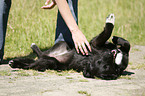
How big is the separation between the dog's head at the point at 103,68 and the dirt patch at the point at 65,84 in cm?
8

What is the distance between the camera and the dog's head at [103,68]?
2.69 m

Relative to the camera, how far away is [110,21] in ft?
10.2

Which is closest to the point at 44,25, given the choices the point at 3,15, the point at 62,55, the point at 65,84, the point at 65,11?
the point at 3,15

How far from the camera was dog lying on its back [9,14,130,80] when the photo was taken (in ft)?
9.01

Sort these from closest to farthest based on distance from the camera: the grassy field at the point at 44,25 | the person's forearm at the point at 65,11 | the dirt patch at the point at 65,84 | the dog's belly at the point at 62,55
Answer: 1. the dirt patch at the point at 65,84
2. the person's forearm at the point at 65,11
3. the dog's belly at the point at 62,55
4. the grassy field at the point at 44,25

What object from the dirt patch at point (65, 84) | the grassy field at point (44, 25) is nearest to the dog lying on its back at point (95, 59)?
the dirt patch at point (65, 84)

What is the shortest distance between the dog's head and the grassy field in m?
1.74

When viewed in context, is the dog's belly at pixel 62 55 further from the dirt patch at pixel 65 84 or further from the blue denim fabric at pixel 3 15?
the blue denim fabric at pixel 3 15

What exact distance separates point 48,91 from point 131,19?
5.25m

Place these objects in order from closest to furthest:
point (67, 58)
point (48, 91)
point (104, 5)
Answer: point (48, 91) < point (67, 58) < point (104, 5)

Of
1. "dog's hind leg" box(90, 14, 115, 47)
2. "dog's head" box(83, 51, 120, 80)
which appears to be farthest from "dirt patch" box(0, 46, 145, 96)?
"dog's hind leg" box(90, 14, 115, 47)

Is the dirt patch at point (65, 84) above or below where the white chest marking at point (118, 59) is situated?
below

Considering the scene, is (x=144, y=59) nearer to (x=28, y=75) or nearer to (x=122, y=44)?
(x=122, y=44)

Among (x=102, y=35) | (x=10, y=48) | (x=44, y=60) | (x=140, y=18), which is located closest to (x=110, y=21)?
(x=102, y=35)
